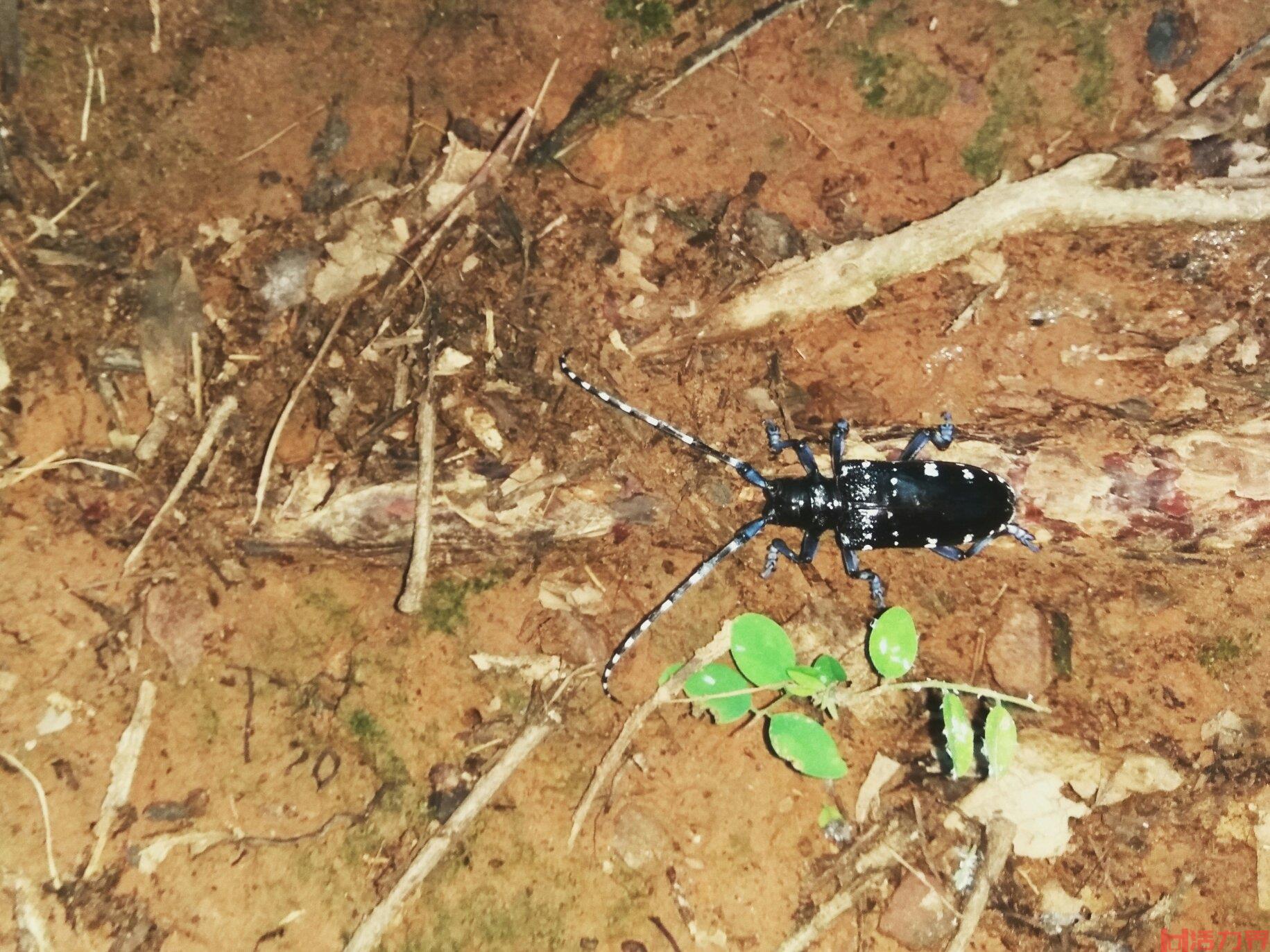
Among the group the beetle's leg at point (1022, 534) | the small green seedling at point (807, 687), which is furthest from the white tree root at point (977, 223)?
the small green seedling at point (807, 687)

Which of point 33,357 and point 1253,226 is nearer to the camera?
point 33,357

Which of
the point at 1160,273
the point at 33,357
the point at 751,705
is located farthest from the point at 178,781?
the point at 1160,273

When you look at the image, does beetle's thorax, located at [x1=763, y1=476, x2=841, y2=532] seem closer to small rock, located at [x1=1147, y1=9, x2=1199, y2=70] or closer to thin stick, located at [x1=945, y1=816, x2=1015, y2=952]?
thin stick, located at [x1=945, y1=816, x2=1015, y2=952]

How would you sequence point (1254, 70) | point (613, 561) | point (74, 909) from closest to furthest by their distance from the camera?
point (74, 909)
point (613, 561)
point (1254, 70)

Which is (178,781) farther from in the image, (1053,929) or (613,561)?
(1053,929)

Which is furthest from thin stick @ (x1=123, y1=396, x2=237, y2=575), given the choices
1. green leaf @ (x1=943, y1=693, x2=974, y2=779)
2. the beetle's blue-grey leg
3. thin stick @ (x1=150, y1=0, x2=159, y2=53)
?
green leaf @ (x1=943, y1=693, x2=974, y2=779)

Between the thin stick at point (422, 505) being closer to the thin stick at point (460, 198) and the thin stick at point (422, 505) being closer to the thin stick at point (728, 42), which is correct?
the thin stick at point (460, 198)

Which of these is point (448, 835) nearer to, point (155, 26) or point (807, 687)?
point (807, 687)
